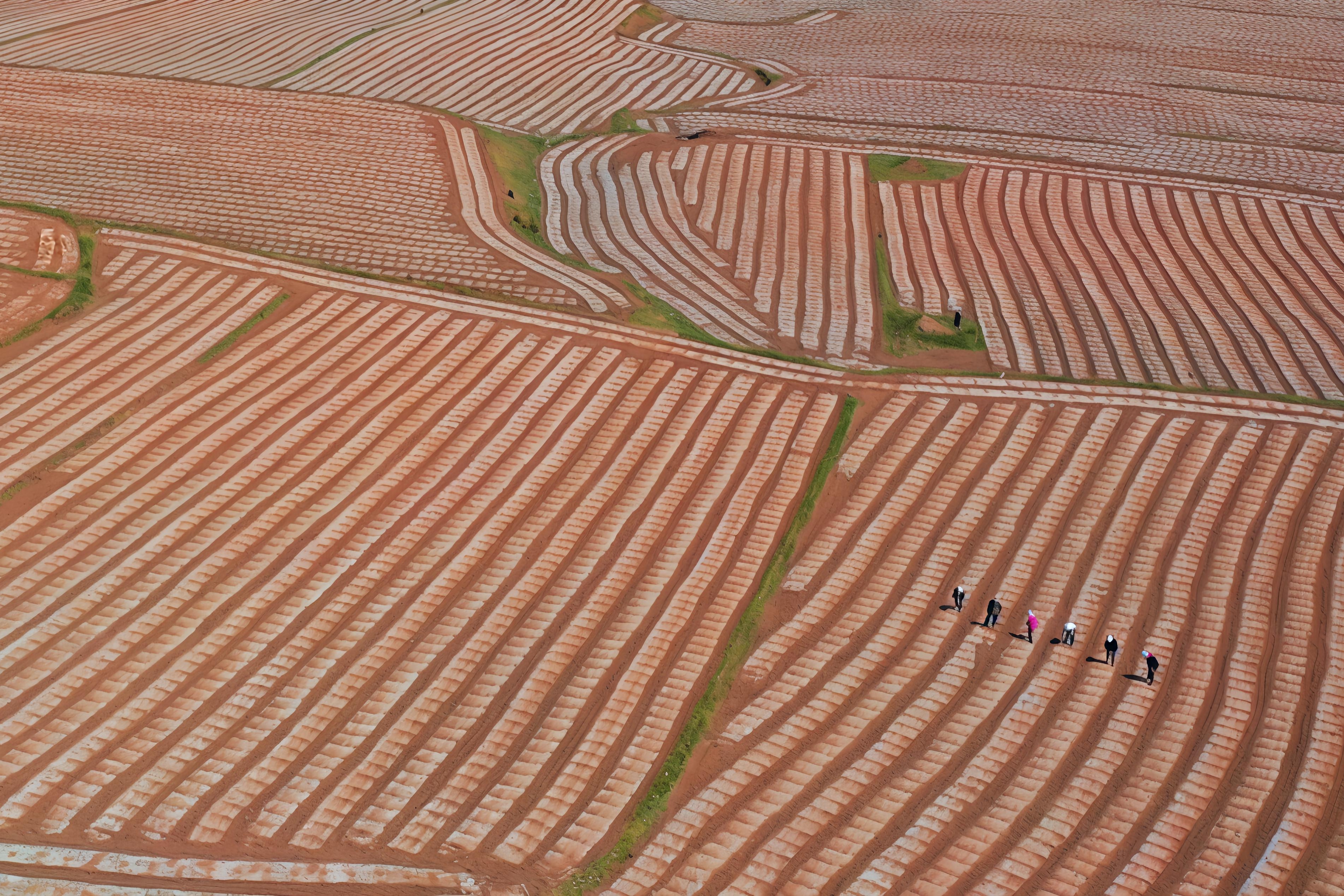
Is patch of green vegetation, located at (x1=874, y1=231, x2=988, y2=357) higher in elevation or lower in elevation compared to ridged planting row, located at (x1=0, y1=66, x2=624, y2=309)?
higher

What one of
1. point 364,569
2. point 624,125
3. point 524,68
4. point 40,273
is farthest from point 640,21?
point 364,569

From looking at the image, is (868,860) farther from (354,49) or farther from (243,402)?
(354,49)

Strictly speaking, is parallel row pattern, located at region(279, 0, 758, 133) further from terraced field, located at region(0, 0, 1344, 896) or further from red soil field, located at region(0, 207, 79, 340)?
red soil field, located at region(0, 207, 79, 340)

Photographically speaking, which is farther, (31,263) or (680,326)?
(680,326)

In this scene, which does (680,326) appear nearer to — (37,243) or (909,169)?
(909,169)

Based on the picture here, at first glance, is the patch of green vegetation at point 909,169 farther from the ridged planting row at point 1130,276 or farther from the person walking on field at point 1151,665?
the person walking on field at point 1151,665

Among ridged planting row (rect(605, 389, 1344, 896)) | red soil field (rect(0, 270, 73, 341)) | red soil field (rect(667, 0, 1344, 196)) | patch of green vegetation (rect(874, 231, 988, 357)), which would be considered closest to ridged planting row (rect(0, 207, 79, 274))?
red soil field (rect(0, 270, 73, 341))

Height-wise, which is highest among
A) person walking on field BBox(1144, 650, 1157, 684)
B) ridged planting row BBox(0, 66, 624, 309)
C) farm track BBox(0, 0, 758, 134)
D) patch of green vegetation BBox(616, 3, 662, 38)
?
patch of green vegetation BBox(616, 3, 662, 38)

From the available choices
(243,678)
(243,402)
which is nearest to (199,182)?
(243,402)
